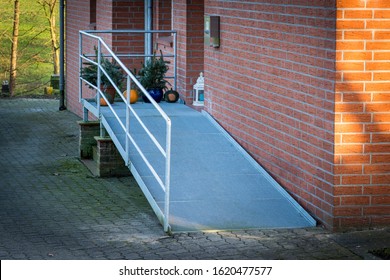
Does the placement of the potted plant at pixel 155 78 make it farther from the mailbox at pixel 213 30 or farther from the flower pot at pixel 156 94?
the mailbox at pixel 213 30

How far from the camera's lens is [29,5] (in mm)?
36938

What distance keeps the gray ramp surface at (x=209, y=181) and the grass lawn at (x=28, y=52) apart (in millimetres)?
16586

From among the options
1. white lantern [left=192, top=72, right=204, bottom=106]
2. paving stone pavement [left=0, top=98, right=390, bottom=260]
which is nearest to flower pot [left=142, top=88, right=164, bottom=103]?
white lantern [left=192, top=72, right=204, bottom=106]

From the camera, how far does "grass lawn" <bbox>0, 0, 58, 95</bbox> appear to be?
29.5 meters

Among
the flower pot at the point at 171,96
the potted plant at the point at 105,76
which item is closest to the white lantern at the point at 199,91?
the flower pot at the point at 171,96

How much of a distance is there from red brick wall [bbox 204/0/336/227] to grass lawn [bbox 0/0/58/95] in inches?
663

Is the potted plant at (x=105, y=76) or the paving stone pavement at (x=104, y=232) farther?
the potted plant at (x=105, y=76)

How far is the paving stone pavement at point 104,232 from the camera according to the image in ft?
29.0

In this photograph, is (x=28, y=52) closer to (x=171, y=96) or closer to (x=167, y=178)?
(x=171, y=96)

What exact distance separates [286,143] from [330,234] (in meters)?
1.43

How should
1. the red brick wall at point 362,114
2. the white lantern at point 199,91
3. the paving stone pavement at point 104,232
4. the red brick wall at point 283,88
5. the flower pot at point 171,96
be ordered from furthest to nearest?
the flower pot at point 171,96
the white lantern at point 199,91
the red brick wall at point 283,88
the red brick wall at point 362,114
the paving stone pavement at point 104,232

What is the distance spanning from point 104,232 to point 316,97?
7.61ft

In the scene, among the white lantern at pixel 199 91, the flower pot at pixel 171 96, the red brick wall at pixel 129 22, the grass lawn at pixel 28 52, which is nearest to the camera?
the white lantern at pixel 199 91

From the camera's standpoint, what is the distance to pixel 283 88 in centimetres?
1062
